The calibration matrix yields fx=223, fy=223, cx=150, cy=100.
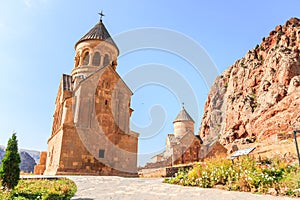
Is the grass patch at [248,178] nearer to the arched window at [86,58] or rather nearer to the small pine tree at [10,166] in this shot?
the small pine tree at [10,166]

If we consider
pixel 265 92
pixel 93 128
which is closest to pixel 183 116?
pixel 265 92

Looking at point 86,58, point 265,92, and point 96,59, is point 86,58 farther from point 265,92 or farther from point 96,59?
point 265,92

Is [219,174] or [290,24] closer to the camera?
[219,174]

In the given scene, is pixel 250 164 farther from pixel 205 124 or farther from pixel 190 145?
pixel 205 124

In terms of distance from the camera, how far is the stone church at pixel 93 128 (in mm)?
13641

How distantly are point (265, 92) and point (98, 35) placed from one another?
32.7 metres

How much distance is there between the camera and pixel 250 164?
7074mm

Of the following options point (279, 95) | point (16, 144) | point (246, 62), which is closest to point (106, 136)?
point (16, 144)

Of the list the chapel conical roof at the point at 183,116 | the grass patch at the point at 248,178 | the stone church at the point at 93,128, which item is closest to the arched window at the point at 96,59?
the stone church at the point at 93,128

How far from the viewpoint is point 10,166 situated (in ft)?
20.5

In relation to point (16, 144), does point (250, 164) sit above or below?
below

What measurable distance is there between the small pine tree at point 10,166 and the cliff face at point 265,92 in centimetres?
3217

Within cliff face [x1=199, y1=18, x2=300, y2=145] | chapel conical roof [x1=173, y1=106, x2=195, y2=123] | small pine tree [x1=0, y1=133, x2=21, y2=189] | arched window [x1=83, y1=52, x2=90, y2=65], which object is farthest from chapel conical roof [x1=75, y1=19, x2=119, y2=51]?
cliff face [x1=199, y1=18, x2=300, y2=145]

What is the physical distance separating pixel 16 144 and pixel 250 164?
719 centimetres
